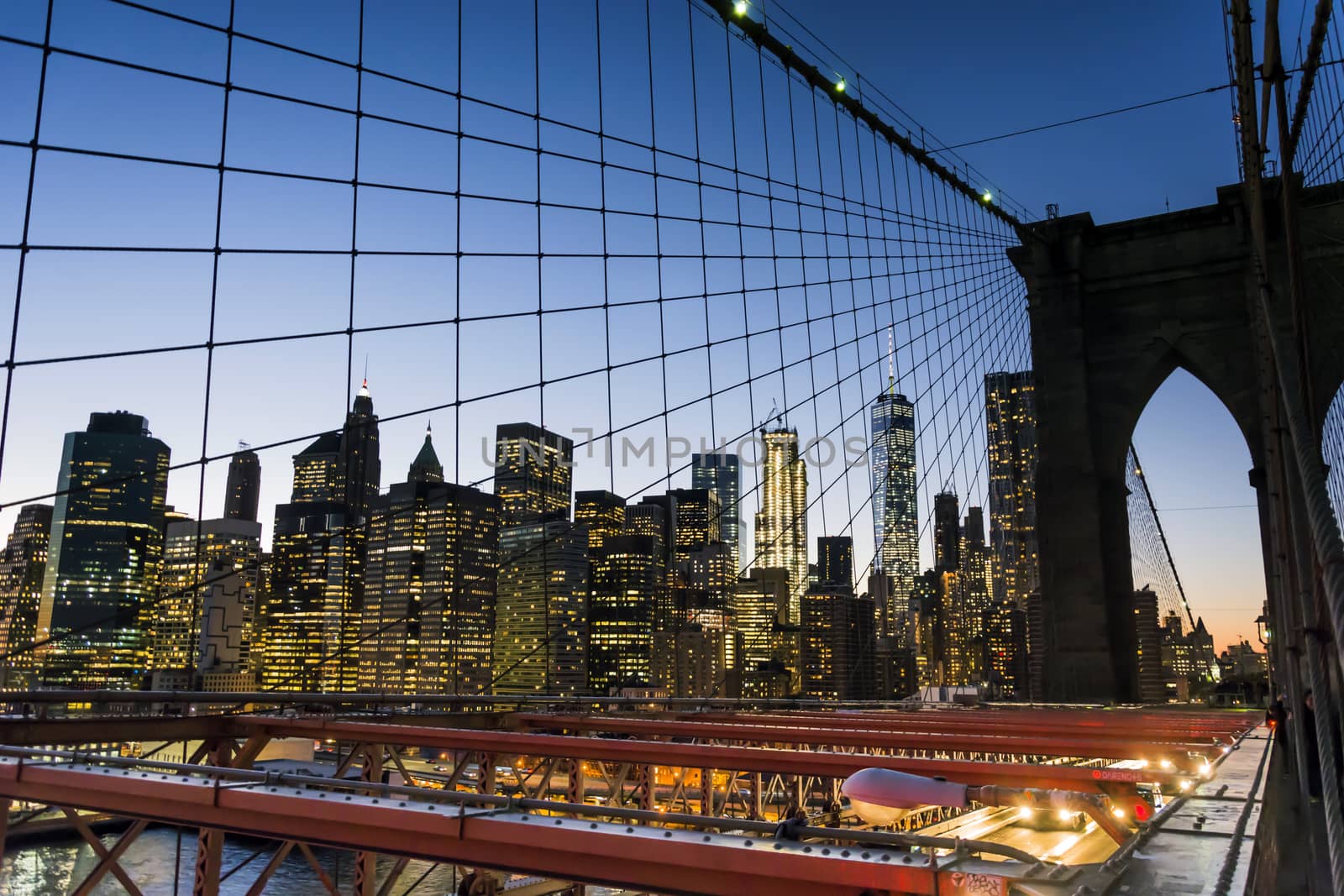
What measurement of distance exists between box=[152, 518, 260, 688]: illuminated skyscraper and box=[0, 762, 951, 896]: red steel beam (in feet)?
8.79

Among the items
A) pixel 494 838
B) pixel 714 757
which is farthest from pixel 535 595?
pixel 494 838

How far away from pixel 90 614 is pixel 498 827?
41.9 ft

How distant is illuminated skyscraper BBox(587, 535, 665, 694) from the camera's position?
34.9 meters

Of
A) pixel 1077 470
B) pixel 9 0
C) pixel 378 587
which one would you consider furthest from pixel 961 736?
pixel 378 587

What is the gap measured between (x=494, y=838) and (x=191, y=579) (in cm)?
791

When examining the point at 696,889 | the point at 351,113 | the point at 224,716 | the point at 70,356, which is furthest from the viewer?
the point at 351,113

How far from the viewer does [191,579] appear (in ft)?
33.3

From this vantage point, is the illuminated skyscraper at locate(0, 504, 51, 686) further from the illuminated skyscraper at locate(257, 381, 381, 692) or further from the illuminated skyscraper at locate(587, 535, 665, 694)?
the illuminated skyscraper at locate(587, 535, 665, 694)

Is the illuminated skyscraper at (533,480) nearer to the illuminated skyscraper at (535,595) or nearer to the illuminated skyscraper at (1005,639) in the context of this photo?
the illuminated skyscraper at (535,595)

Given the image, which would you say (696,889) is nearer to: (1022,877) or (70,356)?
(1022,877)

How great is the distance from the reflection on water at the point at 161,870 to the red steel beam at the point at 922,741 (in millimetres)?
35489

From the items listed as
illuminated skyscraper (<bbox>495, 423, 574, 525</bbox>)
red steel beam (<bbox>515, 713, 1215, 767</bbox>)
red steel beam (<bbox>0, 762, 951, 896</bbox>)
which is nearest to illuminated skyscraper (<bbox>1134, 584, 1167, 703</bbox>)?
illuminated skyscraper (<bbox>495, 423, 574, 525</bbox>)

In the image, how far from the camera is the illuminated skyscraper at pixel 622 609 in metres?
34.9

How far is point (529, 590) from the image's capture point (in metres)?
27.4
